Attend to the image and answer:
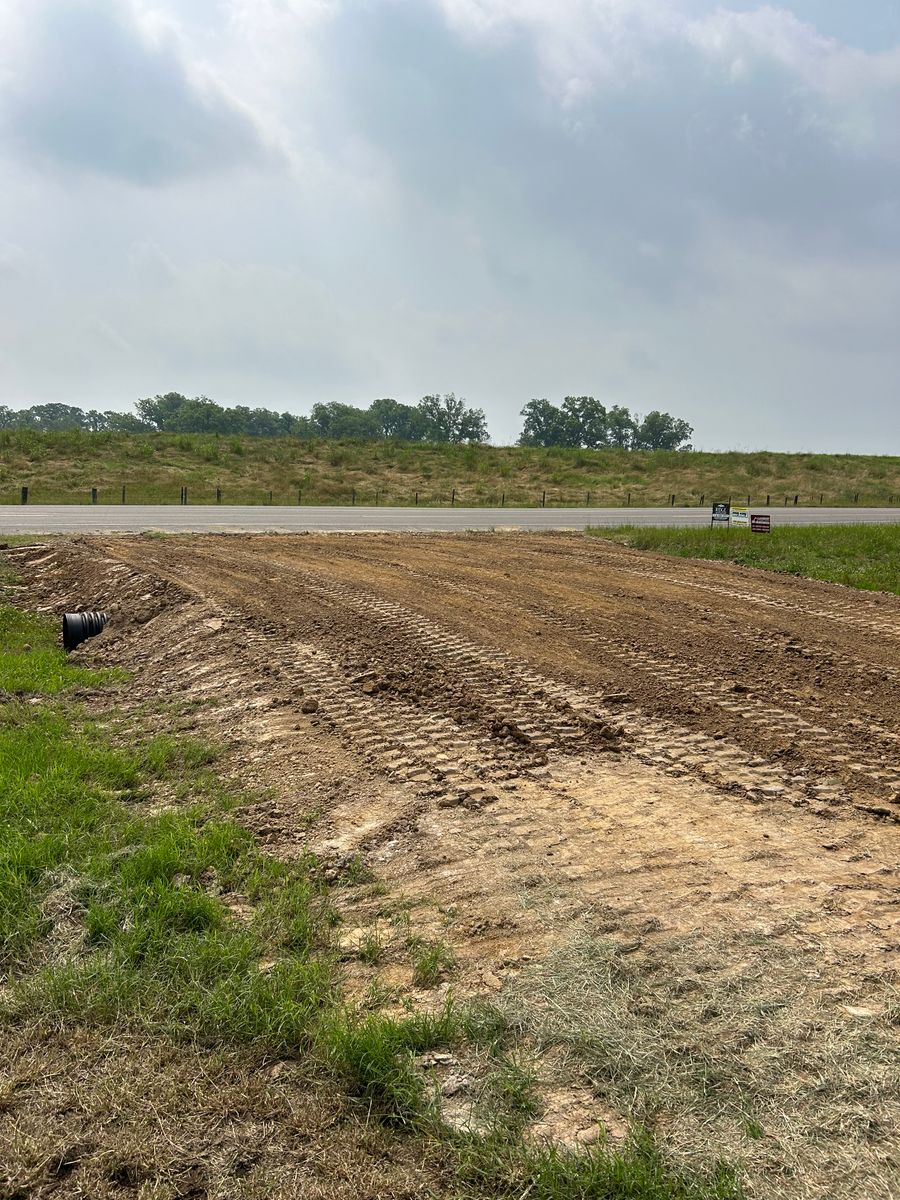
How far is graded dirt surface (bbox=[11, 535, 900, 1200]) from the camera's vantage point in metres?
2.88

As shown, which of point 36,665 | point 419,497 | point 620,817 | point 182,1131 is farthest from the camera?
point 419,497

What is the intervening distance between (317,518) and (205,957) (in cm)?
2493

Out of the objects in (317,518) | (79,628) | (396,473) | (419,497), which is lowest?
(79,628)

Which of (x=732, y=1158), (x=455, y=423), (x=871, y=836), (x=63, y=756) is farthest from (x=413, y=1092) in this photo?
(x=455, y=423)

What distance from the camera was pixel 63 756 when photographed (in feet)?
19.2

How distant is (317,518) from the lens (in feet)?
91.2

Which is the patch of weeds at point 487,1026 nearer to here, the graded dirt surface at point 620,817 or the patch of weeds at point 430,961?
the graded dirt surface at point 620,817

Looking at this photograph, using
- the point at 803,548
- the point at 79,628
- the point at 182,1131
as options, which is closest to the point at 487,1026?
the point at 182,1131

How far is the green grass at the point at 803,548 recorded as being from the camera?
14.6 m

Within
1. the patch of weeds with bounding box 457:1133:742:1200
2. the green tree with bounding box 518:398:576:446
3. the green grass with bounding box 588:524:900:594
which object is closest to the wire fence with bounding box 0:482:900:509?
the green grass with bounding box 588:524:900:594

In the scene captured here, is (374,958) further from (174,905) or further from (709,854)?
(709,854)

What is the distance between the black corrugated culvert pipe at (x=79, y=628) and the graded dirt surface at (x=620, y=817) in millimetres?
279

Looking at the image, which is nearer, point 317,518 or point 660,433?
point 317,518

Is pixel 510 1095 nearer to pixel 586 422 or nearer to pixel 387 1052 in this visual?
pixel 387 1052
